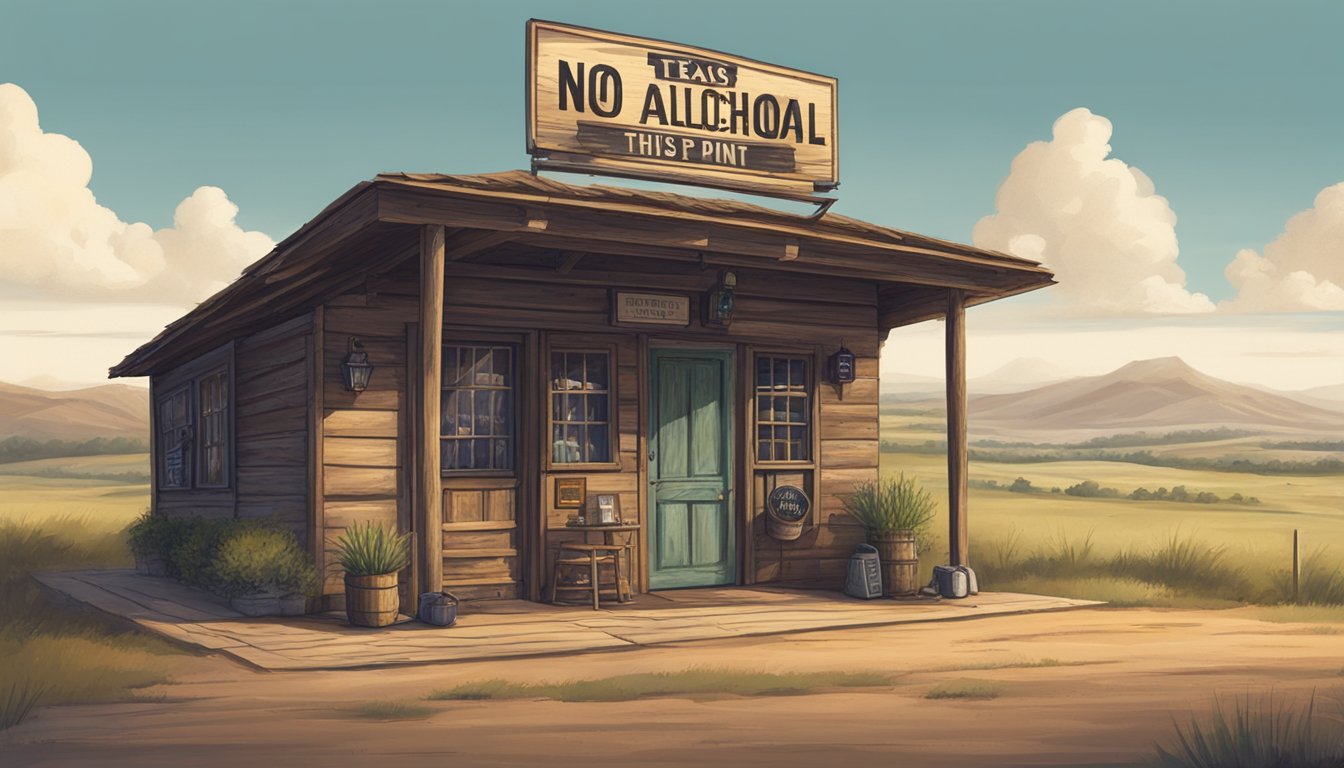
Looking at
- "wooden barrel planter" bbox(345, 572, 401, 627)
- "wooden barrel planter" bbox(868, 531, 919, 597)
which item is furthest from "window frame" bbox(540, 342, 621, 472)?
"wooden barrel planter" bbox(868, 531, 919, 597)

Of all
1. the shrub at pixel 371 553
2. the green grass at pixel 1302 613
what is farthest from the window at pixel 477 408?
the green grass at pixel 1302 613

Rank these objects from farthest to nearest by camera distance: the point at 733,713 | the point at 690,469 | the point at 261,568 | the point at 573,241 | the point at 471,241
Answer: the point at 690,469
the point at 261,568
the point at 573,241
the point at 471,241
the point at 733,713

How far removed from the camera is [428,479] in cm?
887

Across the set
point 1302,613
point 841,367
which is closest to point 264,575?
point 841,367

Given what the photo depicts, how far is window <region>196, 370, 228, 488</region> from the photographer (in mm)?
13172

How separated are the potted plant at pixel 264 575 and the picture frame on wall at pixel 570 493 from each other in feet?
6.86

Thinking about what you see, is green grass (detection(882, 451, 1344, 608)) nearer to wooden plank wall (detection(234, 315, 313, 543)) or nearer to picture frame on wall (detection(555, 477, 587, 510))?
picture frame on wall (detection(555, 477, 587, 510))

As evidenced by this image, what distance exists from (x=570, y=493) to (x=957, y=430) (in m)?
3.44

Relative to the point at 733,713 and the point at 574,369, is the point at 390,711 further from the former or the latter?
the point at 574,369

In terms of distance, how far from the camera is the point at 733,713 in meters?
6.26

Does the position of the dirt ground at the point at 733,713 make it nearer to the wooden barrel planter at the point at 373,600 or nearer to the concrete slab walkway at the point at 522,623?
the concrete slab walkway at the point at 522,623

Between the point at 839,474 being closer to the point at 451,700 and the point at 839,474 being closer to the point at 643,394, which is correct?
the point at 643,394

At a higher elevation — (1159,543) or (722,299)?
(722,299)

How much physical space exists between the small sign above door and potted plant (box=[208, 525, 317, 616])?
3.28 m
